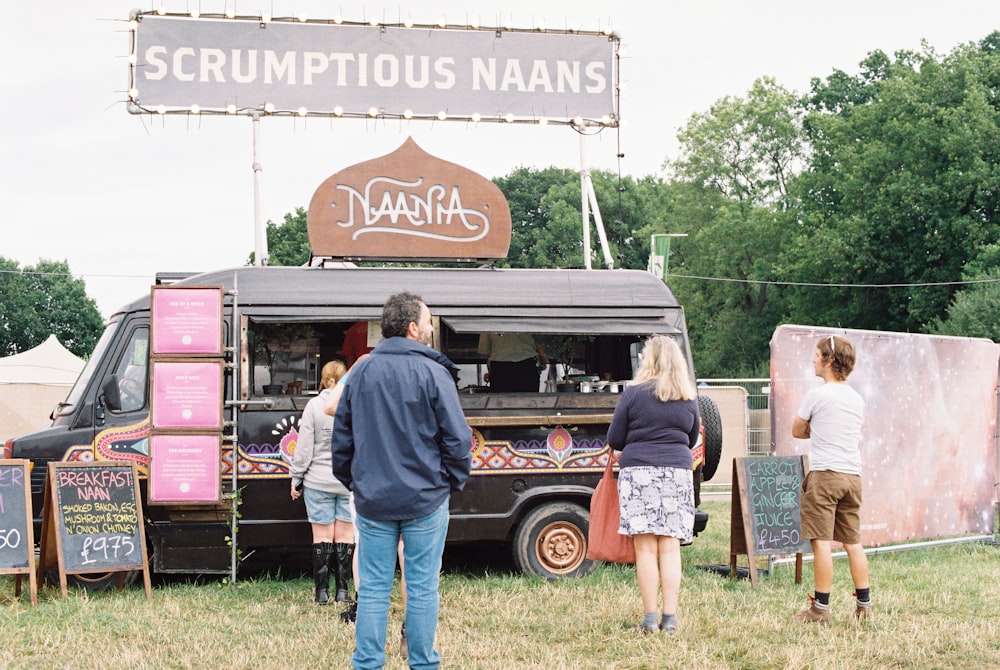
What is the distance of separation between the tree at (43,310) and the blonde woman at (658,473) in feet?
186

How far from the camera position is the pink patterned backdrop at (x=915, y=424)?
8.34m

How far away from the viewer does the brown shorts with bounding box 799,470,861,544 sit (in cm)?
639

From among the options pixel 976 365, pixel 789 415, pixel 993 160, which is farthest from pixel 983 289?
pixel 789 415

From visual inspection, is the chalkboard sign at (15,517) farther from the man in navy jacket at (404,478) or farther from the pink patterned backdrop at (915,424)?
the pink patterned backdrop at (915,424)

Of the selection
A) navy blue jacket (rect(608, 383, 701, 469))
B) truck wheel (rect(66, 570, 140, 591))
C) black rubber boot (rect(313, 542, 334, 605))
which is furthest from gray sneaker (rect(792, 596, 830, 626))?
truck wheel (rect(66, 570, 140, 591))

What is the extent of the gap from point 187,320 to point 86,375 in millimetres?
989

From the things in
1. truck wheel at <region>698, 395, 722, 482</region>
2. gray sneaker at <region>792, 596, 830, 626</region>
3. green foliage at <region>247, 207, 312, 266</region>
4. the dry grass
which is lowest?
the dry grass

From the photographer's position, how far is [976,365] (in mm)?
10133

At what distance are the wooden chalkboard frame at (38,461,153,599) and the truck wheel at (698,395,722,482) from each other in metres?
4.41

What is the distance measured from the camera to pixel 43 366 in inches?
1201

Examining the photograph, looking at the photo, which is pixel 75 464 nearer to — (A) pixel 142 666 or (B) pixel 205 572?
(B) pixel 205 572

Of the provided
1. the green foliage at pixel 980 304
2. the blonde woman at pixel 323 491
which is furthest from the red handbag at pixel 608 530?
the green foliage at pixel 980 304

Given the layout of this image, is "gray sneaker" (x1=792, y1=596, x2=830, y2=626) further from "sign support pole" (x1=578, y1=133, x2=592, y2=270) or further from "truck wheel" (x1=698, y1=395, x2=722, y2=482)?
"sign support pole" (x1=578, y1=133, x2=592, y2=270)

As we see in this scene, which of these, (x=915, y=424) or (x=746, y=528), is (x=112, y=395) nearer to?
(x=746, y=528)
